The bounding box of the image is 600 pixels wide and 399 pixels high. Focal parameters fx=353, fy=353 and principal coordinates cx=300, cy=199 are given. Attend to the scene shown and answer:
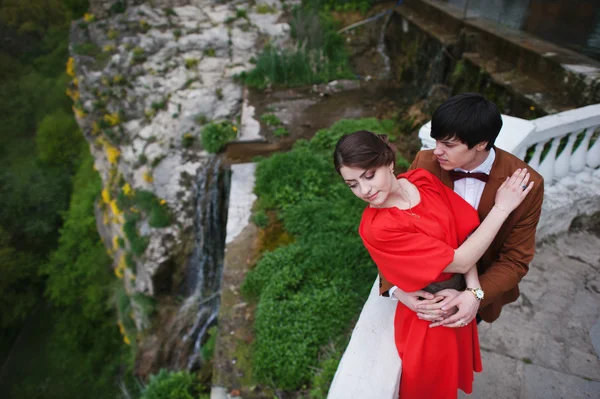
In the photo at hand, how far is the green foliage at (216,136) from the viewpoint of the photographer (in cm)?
709

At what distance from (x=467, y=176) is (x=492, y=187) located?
4.4 inches

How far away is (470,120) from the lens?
4.43 feet

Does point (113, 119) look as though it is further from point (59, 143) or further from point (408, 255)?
point (408, 255)

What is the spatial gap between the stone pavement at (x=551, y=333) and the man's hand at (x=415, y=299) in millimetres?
1163

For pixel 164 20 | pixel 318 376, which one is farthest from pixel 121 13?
pixel 318 376

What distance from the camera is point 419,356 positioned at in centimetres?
148

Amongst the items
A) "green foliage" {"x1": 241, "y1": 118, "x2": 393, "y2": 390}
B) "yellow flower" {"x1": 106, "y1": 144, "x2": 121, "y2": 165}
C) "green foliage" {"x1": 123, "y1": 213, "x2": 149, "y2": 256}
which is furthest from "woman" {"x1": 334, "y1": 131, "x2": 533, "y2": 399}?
"yellow flower" {"x1": 106, "y1": 144, "x2": 121, "y2": 165}

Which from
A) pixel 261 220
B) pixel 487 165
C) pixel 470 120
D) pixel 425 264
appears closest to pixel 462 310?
pixel 425 264

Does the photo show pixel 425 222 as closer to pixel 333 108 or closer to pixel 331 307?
pixel 331 307

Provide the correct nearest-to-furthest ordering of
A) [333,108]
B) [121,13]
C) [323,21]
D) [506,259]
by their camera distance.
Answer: [506,259], [333,108], [323,21], [121,13]

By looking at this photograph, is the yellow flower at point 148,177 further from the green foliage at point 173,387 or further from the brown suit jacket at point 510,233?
the brown suit jacket at point 510,233

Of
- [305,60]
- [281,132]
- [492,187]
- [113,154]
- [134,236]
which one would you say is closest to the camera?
[492,187]

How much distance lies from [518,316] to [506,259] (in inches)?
53.0

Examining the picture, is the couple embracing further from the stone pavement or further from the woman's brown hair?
the stone pavement
